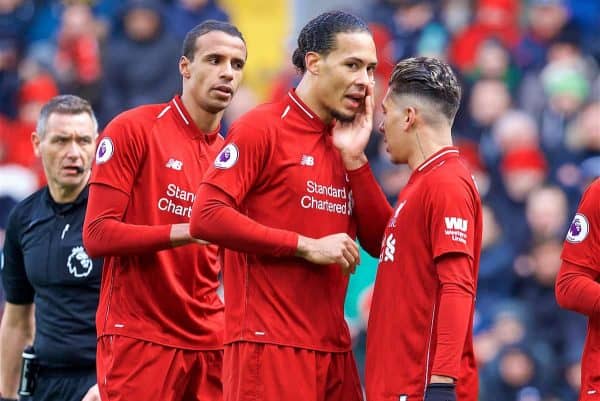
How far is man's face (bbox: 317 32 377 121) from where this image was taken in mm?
6652

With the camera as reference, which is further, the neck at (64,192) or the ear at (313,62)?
the neck at (64,192)

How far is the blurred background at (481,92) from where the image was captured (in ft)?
38.3

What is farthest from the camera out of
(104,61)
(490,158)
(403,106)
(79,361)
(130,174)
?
(104,61)

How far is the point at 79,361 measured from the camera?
25.7ft

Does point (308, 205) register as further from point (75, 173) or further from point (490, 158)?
point (490, 158)

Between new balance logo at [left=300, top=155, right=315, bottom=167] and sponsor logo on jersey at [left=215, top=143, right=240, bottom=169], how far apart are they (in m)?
0.31

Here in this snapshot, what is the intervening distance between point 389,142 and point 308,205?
0.47m

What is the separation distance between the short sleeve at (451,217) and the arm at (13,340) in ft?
9.86

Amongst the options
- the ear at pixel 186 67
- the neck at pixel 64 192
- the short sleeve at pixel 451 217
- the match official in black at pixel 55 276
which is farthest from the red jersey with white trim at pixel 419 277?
the neck at pixel 64 192

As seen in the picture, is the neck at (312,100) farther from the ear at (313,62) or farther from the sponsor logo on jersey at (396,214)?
the sponsor logo on jersey at (396,214)

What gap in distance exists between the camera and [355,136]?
6.75 m

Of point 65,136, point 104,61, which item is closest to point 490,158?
point 104,61

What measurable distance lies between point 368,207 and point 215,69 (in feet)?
4.00

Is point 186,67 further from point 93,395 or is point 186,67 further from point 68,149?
point 93,395
